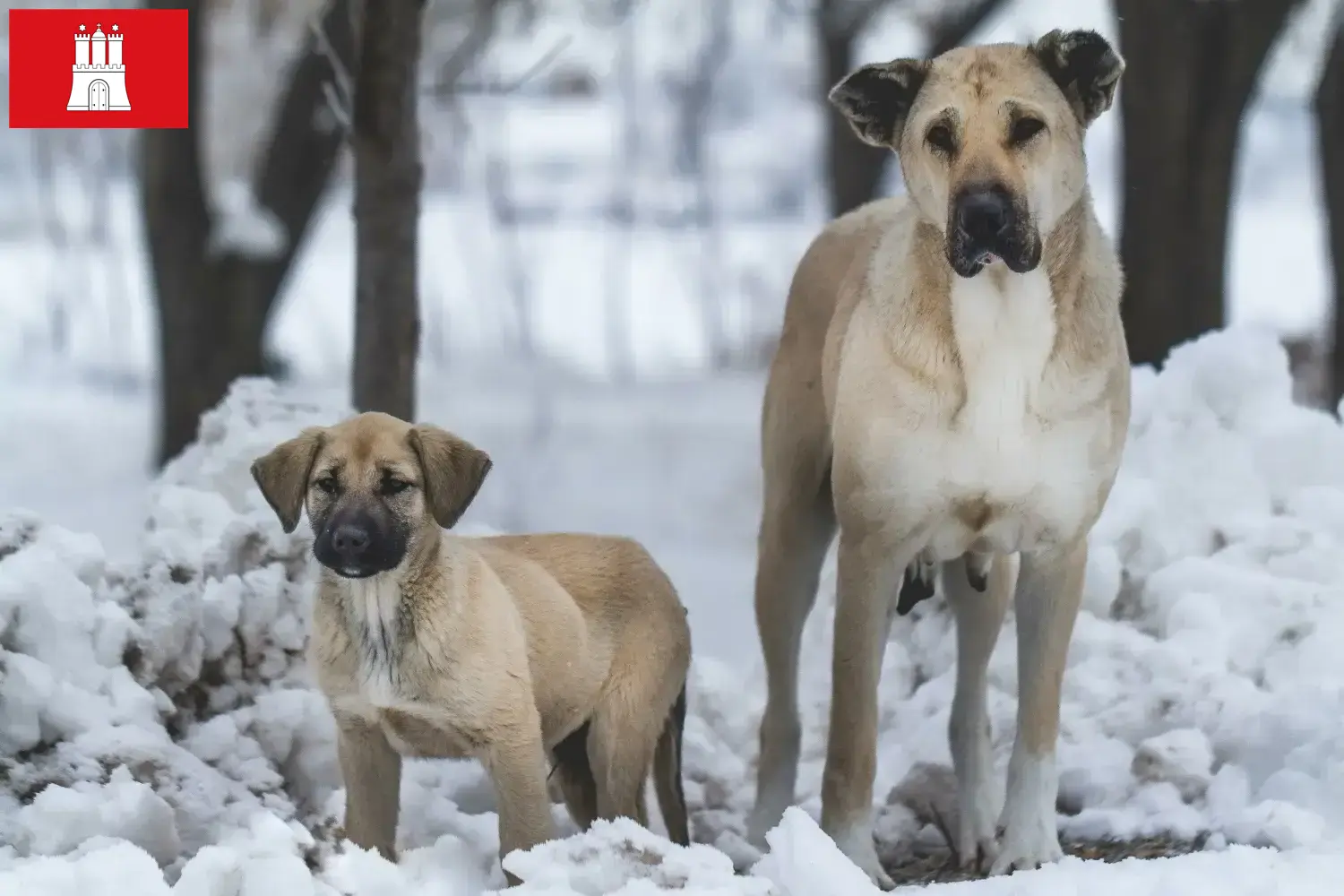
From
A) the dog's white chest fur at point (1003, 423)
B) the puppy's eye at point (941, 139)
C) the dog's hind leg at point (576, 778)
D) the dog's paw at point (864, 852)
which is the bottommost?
the dog's paw at point (864, 852)

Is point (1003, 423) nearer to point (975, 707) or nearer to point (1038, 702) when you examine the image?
point (1038, 702)

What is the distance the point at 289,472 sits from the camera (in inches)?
182

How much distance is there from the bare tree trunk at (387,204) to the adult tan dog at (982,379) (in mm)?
2410

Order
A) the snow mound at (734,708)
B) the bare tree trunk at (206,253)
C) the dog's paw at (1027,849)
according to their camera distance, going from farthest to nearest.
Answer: the bare tree trunk at (206,253) < the dog's paw at (1027,849) < the snow mound at (734,708)

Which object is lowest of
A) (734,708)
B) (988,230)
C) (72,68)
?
(734,708)

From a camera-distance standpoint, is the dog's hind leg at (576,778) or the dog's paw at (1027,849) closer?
the dog's paw at (1027,849)

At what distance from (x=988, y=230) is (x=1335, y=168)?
31.4 feet

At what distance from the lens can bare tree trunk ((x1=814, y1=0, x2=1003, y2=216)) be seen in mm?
14133

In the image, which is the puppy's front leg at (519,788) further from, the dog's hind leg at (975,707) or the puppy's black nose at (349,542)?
the dog's hind leg at (975,707)

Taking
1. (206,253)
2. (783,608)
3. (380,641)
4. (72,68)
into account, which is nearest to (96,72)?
(72,68)

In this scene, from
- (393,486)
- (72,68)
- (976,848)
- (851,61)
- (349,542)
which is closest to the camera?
(349,542)

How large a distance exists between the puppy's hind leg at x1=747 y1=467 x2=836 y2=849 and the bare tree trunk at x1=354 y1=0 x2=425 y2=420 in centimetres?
207

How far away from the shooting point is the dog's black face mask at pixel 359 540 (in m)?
4.29

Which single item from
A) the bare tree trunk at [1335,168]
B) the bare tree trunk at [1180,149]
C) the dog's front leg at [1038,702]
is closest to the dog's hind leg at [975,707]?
the dog's front leg at [1038,702]
